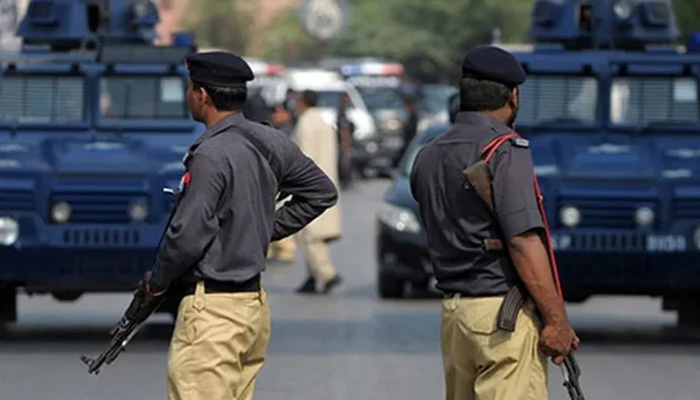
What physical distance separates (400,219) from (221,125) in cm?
1022

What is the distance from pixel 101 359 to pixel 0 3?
15.9m

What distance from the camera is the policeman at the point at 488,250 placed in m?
6.58

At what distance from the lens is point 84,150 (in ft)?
44.7

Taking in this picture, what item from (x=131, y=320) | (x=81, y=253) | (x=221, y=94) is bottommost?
(x=81, y=253)

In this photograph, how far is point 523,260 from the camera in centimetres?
658

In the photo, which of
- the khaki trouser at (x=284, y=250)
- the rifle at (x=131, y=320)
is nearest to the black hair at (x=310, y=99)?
the khaki trouser at (x=284, y=250)

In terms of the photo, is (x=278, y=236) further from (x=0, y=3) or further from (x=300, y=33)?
(x=300, y=33)

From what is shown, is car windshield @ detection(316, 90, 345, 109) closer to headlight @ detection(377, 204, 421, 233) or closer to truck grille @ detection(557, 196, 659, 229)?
headlight @ detection(377, 204, 421, 233)

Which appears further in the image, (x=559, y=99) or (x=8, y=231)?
(x=559, y=99)

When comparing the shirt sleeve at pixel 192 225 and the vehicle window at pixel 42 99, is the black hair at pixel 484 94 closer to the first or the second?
the shirt sleeve at pixel 192 225

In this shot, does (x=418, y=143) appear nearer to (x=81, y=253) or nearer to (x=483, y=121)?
(x=81, y=253)

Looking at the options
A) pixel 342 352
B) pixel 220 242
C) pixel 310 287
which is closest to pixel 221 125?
pixel 220 242

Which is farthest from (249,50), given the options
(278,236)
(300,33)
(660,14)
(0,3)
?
(278,236)

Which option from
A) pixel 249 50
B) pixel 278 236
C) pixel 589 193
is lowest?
pixel 249 50
